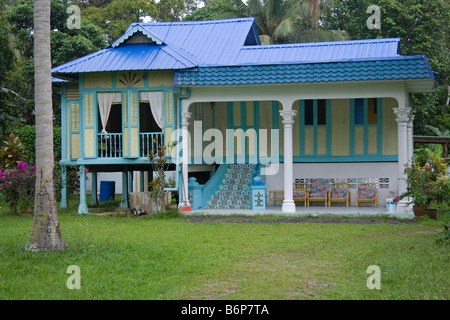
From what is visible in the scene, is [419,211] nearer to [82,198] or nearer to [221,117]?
[221,117]

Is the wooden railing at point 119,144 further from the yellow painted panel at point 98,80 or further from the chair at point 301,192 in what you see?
the chair at point 301,192

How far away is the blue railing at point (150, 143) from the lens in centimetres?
1764

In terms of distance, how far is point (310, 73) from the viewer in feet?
53.5

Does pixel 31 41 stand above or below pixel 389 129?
above

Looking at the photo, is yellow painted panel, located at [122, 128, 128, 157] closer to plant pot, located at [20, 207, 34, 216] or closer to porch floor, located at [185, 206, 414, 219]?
porch floor, located at [185, 206, 414, 219]

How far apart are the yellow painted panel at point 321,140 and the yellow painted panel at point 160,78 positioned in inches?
211

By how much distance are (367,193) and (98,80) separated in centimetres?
909

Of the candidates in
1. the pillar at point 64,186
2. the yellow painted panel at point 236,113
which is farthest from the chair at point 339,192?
the pillar at point 64,186

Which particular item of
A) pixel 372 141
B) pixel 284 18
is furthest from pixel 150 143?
pixel 284 18

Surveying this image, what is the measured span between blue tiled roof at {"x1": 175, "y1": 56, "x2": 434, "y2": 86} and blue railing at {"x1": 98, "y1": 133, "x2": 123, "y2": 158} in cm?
279

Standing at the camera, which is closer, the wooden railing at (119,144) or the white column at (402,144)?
the white column at (402,144)

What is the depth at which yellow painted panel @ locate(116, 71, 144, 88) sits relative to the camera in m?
17.9

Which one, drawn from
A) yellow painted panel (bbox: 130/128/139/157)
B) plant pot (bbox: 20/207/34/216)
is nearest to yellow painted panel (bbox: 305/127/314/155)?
yellow painted panel (bbox: 130/128/139/157)

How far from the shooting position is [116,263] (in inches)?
354
